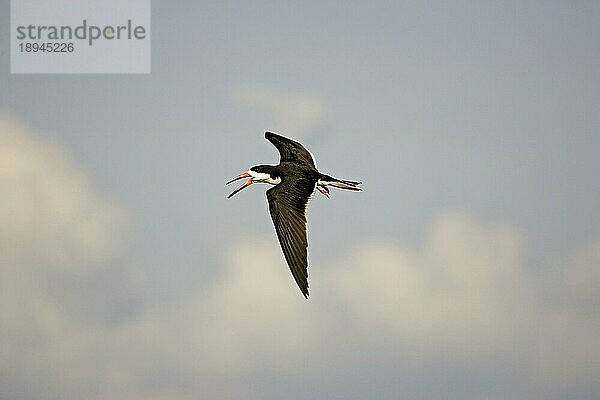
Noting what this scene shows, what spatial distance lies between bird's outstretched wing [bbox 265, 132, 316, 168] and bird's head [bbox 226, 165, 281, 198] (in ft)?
8.88

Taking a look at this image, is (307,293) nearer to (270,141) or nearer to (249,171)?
(249,171)

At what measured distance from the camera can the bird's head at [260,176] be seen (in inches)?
1640

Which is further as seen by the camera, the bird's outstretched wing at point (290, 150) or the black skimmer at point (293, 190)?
the bird's outstretched wing at point (290, 150)

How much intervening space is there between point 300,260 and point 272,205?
9.97ft

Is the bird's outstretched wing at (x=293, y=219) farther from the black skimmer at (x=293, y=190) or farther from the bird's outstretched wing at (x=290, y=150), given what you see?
the bird's outstretched wing at (x=290, y=150)

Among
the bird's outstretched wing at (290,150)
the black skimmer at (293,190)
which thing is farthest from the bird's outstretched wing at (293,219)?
the bird's outstretched wing at (290,150)

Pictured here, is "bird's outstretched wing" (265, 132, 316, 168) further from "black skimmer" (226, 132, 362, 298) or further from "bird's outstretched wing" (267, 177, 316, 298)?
"bird's outstretched wing" (267, 177, 316, 298)

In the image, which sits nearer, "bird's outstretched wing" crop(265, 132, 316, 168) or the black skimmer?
the black skimmer

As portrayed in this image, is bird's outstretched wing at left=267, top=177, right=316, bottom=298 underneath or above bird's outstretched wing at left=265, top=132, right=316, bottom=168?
underneath

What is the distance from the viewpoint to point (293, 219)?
123 ft

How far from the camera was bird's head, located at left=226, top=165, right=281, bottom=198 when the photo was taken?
137ft

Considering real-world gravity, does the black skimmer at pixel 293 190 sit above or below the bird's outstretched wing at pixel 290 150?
below

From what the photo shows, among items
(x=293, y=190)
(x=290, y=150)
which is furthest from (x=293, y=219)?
(x=290, y=150)

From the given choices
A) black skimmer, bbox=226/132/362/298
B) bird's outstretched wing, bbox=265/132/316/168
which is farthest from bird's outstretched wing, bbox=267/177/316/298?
bird's outstretched wing, bbox=265/132/316/168
